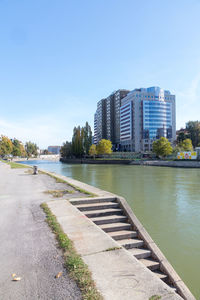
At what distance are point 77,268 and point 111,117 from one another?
577ft

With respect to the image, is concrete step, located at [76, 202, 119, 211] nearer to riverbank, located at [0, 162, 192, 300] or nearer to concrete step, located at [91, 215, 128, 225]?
concrete step, located at [91, 215, 128, 225]

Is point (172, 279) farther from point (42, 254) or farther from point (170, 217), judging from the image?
point (170, 217)

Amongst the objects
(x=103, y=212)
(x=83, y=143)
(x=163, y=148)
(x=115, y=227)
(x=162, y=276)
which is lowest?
(x=162, y=276)

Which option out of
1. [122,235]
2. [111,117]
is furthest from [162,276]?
[111,117]

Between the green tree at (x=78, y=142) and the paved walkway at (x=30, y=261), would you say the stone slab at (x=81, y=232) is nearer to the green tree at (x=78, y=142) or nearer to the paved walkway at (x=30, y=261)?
the paved walkway at (x=30, y=261)

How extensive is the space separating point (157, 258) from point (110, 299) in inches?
118

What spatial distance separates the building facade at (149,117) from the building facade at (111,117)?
26.6 meters

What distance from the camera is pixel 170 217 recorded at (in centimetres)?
1149

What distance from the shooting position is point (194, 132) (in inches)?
4370

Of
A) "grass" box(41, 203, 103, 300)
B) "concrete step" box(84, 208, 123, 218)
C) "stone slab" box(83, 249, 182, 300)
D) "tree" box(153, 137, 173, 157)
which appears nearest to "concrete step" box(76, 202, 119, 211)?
"concrete step" box(84, 208, 123, 218)

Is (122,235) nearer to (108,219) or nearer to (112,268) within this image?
(108,219)

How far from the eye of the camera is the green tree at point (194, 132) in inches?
4333

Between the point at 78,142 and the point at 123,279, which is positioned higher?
the point at 78,142

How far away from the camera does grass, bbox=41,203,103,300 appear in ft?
10.8
